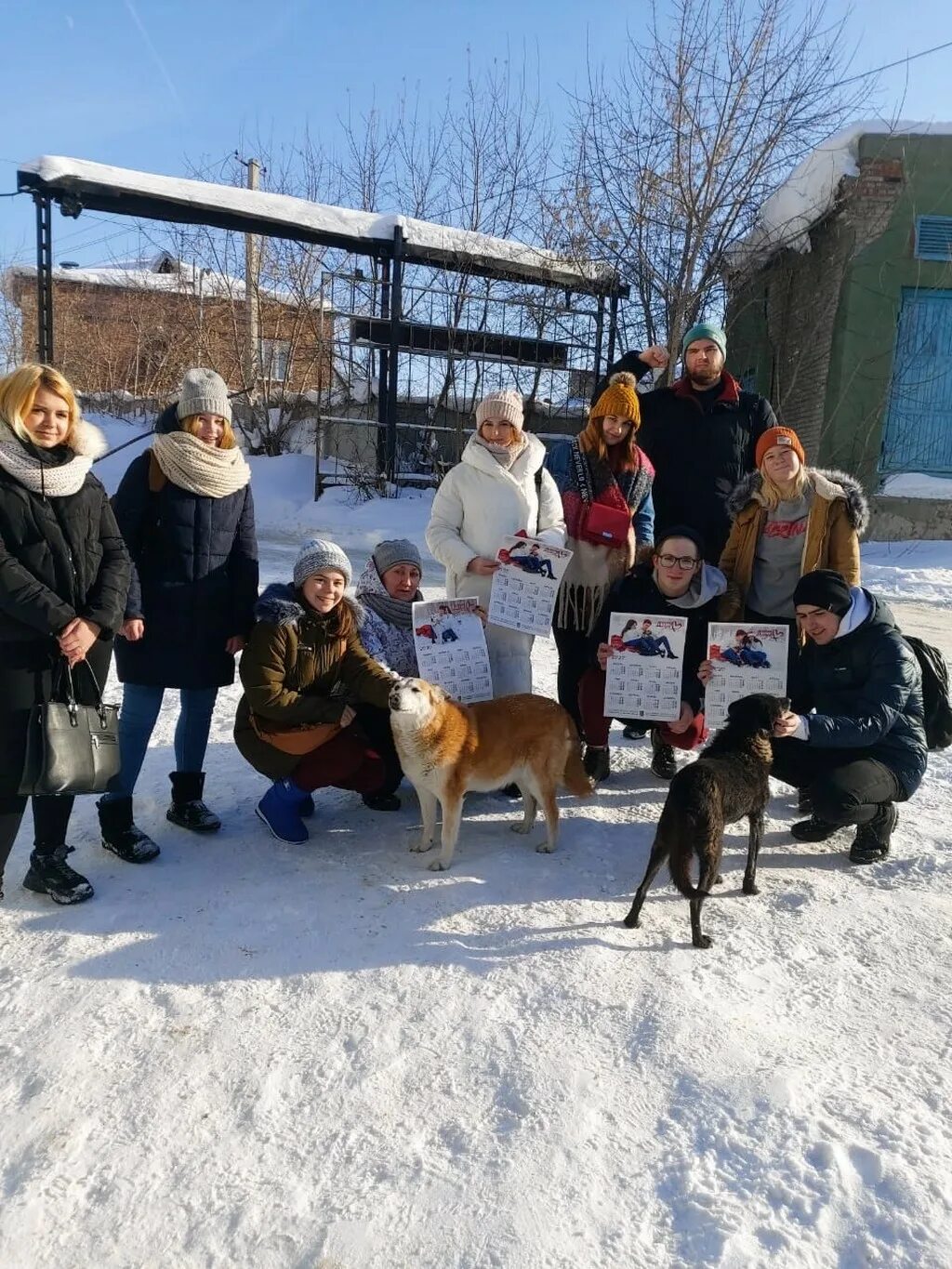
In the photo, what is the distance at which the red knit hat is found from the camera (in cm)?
389

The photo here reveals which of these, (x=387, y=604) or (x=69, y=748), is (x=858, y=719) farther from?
(x=69, y=748)

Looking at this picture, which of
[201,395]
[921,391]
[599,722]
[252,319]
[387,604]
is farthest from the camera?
[252,319]

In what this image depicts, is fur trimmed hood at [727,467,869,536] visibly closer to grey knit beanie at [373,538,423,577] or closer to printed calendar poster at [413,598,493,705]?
printed calendar poster at [413,598,493,705]

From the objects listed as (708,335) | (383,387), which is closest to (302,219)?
(383,387)

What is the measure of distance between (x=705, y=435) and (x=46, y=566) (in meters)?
3.29

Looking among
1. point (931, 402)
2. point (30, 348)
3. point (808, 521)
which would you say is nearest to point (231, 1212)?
point (808, 521)

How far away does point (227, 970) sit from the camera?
2723 mm

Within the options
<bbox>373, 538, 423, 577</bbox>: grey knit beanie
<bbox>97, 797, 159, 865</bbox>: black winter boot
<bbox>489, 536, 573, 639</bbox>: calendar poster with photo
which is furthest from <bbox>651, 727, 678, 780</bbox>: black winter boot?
<bbox>97, 797, 159, 865</bbox>: black winter boot

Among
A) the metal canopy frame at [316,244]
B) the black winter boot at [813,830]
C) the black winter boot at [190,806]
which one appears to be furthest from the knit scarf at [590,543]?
the metal canopy frame at [316,244]

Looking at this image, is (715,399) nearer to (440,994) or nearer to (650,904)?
(650,904)

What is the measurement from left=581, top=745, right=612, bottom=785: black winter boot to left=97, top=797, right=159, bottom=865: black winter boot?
2186 millimetres

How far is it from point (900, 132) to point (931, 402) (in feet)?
12.5

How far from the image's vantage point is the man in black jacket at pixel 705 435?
444cm

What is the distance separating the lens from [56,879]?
311 cm
